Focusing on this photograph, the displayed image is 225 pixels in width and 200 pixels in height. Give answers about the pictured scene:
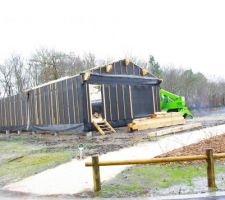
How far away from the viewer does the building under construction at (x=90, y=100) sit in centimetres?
2372

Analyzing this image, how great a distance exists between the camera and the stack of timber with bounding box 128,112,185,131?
2309 centimetres

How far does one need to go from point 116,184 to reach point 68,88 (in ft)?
52.9

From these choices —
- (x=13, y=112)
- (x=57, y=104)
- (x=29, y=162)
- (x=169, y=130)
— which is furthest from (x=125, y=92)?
(x=29, y=162)

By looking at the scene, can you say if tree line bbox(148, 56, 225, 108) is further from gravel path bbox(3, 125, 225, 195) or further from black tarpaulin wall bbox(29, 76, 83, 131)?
gravel path bbox(3, 125, 225, 195)

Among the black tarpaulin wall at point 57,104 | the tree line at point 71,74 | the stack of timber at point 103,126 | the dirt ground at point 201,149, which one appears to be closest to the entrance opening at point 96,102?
the stack of timber at point 103,126

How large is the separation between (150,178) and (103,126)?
1501cm

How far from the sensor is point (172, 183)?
862 centimetres

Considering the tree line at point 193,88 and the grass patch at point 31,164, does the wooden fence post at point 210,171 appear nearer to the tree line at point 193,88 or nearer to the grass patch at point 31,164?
the grass patch at point 31,164

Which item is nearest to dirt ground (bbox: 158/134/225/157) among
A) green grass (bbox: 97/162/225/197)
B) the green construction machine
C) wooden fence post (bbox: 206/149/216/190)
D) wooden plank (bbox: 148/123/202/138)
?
green grass (bbox: 97/162/225/197)

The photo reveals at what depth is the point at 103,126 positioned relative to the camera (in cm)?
2417

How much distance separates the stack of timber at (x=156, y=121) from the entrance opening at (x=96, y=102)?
92.3 inches

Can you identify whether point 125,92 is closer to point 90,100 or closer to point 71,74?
point 90,100

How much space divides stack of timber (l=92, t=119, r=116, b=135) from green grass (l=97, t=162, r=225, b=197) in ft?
41.5

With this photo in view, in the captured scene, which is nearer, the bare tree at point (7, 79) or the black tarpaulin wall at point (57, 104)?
the black tarpaulin wall at point (57, 104)
